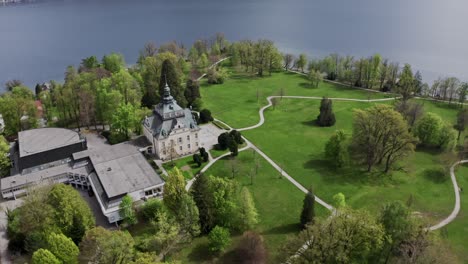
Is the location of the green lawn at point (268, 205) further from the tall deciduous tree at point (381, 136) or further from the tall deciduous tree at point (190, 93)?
the tall deciduous tree at point (190, 93)

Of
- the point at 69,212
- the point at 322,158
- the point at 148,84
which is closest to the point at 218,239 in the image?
the point at 69,212

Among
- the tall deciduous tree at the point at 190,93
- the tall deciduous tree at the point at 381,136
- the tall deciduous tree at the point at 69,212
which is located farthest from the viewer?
the tall deciduous tree at the point at 190,93

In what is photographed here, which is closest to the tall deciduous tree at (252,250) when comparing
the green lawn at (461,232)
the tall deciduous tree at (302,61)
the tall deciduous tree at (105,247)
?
the tall deciduous tree at (105,247)

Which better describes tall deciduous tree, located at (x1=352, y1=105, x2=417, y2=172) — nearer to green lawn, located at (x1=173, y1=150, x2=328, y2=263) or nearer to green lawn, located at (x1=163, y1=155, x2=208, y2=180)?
green lawn, located at (x1=173, y1=150, x2=328, y2=263)

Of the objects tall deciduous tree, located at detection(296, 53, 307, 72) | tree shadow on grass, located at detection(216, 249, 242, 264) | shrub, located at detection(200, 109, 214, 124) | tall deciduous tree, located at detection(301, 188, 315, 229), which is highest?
tall deciduous tree, located at detection(296, 53, 307, 72)

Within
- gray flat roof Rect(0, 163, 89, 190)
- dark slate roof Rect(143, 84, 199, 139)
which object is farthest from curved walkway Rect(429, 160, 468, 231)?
gray flat roof Rect(0, 163, 89, 190)

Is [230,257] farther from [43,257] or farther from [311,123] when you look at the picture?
[311,123]

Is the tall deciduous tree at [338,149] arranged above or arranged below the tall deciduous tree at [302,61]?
below
